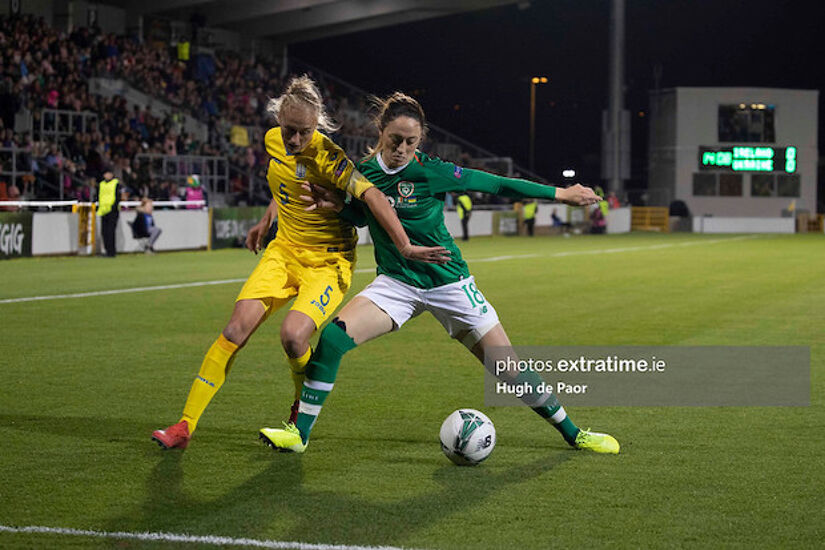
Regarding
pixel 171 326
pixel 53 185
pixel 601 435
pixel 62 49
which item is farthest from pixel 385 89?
pixel 601 435

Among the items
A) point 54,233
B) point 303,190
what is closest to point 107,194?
point 54,233

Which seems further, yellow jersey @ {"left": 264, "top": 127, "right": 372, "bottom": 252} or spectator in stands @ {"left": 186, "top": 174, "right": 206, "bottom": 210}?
spectator in stands @ {"left": 186, "top": 174, "right": 206, "bottom": 210}

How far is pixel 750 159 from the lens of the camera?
5534 centimetres

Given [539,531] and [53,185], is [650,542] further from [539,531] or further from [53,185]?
[53,185]

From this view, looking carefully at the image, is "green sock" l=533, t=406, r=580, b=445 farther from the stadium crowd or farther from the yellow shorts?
the stadium crowd

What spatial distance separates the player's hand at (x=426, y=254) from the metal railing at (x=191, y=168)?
29.0 metres


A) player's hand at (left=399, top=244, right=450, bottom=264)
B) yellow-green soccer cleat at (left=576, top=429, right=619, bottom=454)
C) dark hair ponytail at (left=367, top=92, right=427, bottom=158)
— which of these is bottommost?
yellow-green soccer cleat at (left=576, top=429, right=619, bottom=454)

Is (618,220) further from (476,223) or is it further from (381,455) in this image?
(381,455)

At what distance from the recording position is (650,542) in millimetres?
5047

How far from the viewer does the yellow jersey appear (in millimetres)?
6855

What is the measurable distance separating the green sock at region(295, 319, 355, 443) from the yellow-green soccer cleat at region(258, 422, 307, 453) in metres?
0.06

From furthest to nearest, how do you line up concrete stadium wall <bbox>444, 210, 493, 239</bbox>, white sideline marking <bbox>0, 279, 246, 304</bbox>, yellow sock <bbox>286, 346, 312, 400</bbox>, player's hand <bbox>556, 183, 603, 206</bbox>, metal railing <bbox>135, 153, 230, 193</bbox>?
concrete stadium wall <bbox>444, 210, 493, 239</bbox>
metal railing <bbox>135, 153, 230, 193</bbox>
white sideline marking <bbox>0, 279, 246, 304</bbox>
yellow sock <bbox>286, 346, 312, 400</bbox>
player's hand <bbox>556, 183, 603, 206</bbox>

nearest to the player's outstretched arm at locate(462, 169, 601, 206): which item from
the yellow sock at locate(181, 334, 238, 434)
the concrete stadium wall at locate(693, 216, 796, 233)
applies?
the yellow sock at locate(181, 334, 238, 434)

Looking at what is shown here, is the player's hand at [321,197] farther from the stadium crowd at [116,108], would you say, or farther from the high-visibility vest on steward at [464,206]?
the high-visibility vest on steward at [464,206]
